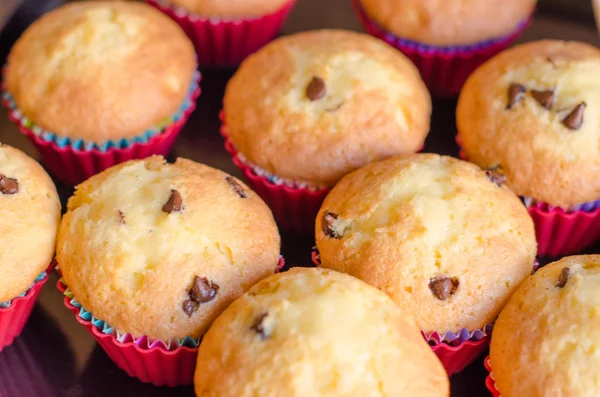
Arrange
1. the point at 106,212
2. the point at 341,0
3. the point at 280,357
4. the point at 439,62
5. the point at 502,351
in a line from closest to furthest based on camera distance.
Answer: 1. the point at 280,357
2. the point at 502,351
3. the point at 106,212
4. the point at 439,62
5. the point at 341,0

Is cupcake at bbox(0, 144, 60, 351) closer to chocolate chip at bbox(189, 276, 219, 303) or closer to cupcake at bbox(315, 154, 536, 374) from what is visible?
chocolate chip at bbox(189, 276, 219, 303)

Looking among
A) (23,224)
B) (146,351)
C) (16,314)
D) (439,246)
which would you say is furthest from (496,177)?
(16,314)

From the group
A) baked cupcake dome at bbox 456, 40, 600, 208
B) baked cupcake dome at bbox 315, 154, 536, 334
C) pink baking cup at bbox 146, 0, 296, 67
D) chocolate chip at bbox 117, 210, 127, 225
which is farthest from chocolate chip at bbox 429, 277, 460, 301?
pink baking cup at bbox 146, 0, 296, 67

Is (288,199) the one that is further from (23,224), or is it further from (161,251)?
(23,224)

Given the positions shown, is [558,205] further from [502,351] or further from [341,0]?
[341,0]

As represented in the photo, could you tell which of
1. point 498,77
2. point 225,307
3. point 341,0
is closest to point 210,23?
point 341,0

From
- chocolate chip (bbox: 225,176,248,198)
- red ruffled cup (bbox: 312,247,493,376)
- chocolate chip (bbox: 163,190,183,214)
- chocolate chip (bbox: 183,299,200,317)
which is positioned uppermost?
chocolate chip (bbox: 163,190,183,214)
